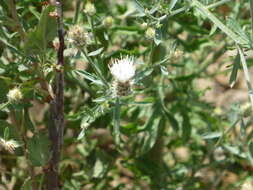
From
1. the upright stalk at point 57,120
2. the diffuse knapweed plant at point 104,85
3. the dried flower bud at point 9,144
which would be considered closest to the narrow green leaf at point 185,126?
the diffuse knapweed plant at point 104,85

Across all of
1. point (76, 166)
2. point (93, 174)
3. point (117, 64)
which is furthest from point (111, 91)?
point (76, 166)

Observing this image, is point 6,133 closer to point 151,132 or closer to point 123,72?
point 123,72

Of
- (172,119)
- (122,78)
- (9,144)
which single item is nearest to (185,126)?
(172,119)

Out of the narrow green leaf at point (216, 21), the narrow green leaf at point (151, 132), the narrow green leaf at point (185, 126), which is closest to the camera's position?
the narrow green leaf at point (216, 21)

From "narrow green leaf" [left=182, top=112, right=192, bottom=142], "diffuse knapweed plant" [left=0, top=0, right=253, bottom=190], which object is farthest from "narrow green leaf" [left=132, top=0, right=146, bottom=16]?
"narrow green leaf" [left=182, top=112, right=192, bottom=142]

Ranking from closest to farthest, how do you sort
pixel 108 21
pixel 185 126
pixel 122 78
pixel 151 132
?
1. pixel 122 78
2. pixel 108 21
3. pixel 151 132
4. pixel 185 126

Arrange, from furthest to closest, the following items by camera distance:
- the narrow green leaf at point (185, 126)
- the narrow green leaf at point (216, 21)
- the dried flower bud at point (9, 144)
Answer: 1. the narrow green leaf at point (185, 126)
2. the dried flower bud at point (9, 144)
3. the narrow green leaf at point (216, 21)

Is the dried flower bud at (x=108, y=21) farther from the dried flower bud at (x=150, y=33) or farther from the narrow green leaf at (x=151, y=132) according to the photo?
the narrow green leaf at (x=151, y=132)

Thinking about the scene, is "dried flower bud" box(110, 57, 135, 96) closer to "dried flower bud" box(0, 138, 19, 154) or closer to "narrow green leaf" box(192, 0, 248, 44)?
"narrow green leaf" box(192, 0, 248, 44)

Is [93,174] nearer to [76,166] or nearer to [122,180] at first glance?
[76,166]
